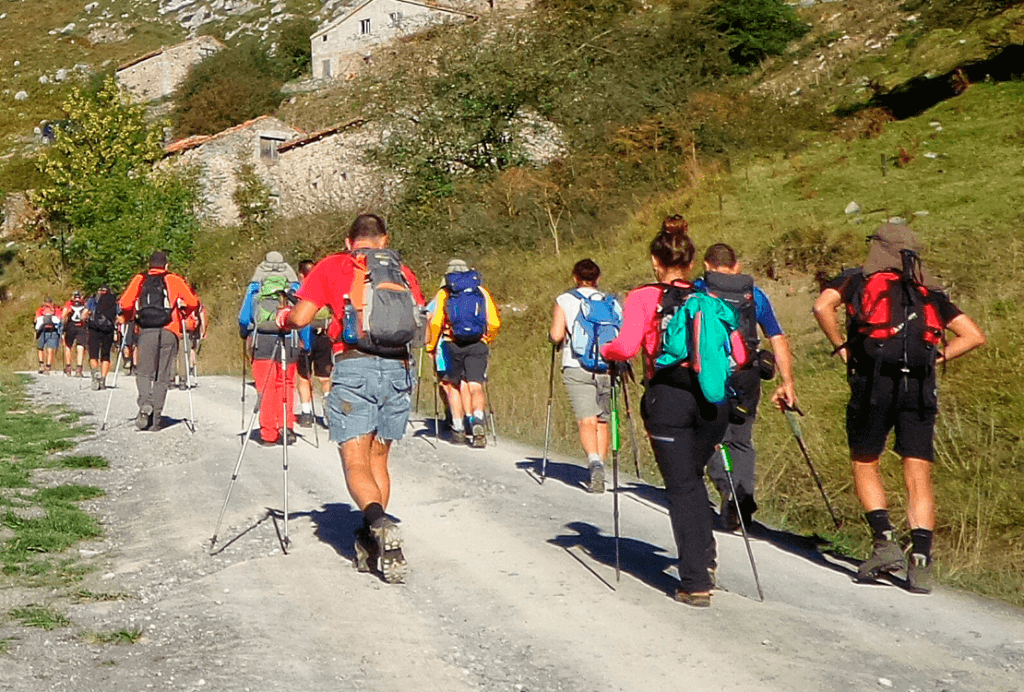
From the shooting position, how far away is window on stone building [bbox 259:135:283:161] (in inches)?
2112

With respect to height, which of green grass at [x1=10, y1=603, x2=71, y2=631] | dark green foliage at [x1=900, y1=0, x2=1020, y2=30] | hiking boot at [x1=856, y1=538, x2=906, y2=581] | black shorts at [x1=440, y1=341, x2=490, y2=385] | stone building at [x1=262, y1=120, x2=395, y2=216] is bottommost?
green grass at [x1=10, y1=603, x2=71, y2=631]

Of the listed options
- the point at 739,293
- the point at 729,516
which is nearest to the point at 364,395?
the point at 739,293

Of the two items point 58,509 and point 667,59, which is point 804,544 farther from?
point 667,59

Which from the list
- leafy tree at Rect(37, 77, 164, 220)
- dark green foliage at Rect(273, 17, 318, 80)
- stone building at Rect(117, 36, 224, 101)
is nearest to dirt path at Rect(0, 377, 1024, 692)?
leafy tree at Rect(37, 77, 164, 220)

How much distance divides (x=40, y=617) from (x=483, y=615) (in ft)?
7.86

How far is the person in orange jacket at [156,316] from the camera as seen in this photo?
14.5 meters

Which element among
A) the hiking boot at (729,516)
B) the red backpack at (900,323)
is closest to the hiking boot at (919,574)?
the red backpack at (900,323)

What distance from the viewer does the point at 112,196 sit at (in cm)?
4275

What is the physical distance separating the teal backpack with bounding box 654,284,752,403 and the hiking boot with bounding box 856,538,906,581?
1605mm

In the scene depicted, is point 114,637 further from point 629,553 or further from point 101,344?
point 101,344

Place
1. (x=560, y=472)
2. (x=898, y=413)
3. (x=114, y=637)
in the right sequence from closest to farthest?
(x=114, y=637) < (x=898, y=413) < (x=560, y=472)

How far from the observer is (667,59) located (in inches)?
1404

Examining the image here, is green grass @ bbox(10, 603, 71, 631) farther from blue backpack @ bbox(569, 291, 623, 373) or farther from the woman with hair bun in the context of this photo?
blue backpack @ bbox(569, 291, 623, 373)

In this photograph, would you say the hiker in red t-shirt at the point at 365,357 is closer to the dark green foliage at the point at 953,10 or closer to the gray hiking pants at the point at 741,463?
the gray hiking pants at the point at 741,463
